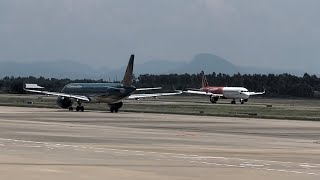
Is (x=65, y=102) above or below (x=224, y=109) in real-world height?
above

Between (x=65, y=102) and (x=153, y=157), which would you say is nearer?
(x=153, y=157)

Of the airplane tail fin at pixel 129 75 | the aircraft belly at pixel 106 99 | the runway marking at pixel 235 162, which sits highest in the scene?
the airplane tail fin at pixel 129 75

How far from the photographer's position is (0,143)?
34281mm

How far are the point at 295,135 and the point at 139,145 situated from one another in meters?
15.6

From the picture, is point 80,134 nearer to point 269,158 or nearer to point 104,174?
point 269,158

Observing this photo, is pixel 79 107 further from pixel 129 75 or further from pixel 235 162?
pixel 235 162

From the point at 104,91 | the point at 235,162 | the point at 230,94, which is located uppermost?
the point at 104,91

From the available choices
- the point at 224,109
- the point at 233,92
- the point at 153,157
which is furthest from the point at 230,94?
the point at 153,157

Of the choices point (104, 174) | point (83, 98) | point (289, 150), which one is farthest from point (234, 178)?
point (83, 98)

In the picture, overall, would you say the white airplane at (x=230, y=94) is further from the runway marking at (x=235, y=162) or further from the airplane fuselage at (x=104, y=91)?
the runway marking at (x=235, y=162)

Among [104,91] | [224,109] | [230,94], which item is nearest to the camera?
[104,91]

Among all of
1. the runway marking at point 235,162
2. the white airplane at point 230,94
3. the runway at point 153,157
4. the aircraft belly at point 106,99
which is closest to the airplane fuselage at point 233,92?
the white airplane at point 230,94

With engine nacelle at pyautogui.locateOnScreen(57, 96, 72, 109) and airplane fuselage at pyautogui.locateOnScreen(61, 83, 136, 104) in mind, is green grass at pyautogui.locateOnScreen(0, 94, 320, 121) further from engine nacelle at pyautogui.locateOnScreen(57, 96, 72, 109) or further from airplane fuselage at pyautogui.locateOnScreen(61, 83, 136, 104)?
engine nacelle at pyautogui.locateOnScreen(57, 96, 72, 109)

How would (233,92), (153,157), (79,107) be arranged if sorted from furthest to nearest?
(233,92) < (79,107) < (153,157)
